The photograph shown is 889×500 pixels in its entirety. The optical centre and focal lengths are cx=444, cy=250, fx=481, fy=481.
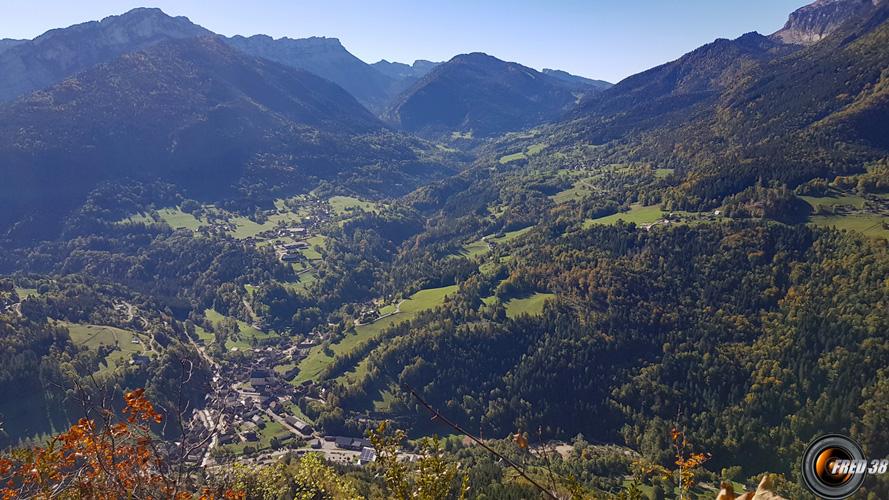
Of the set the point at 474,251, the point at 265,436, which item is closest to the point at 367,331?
the point at 265,436

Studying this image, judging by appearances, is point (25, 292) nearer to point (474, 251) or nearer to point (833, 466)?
point (474, 251)

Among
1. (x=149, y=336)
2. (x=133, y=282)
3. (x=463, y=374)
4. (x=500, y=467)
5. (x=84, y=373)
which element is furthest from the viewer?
(x=133, y=282)

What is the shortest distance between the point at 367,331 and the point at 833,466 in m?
135

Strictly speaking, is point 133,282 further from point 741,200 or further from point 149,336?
point 741,200

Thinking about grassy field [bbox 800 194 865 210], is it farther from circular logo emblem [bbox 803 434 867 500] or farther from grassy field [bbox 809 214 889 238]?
circular logo emblem [bbox 803 434 867 500]

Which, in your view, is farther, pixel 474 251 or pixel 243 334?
pixel 474 251

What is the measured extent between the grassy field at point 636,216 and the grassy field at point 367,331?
60.8 meters

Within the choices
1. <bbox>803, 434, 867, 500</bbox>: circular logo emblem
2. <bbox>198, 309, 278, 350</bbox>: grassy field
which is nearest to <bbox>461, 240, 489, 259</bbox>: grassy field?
<bbox>198, 309, 278, 350</bbox>: grassy field

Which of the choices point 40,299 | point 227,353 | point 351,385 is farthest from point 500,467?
point 40,299

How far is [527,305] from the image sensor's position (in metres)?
131

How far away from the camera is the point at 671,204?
166 metres

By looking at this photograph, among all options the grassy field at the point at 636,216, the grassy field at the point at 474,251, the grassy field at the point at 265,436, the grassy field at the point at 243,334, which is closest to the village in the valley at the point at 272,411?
the grassy field at the point at 265,436

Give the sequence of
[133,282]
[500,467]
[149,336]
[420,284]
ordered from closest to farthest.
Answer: [500,467]
[149,336]
[420,284]
[133,282]

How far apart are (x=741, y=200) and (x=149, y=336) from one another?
176827 millimetres
